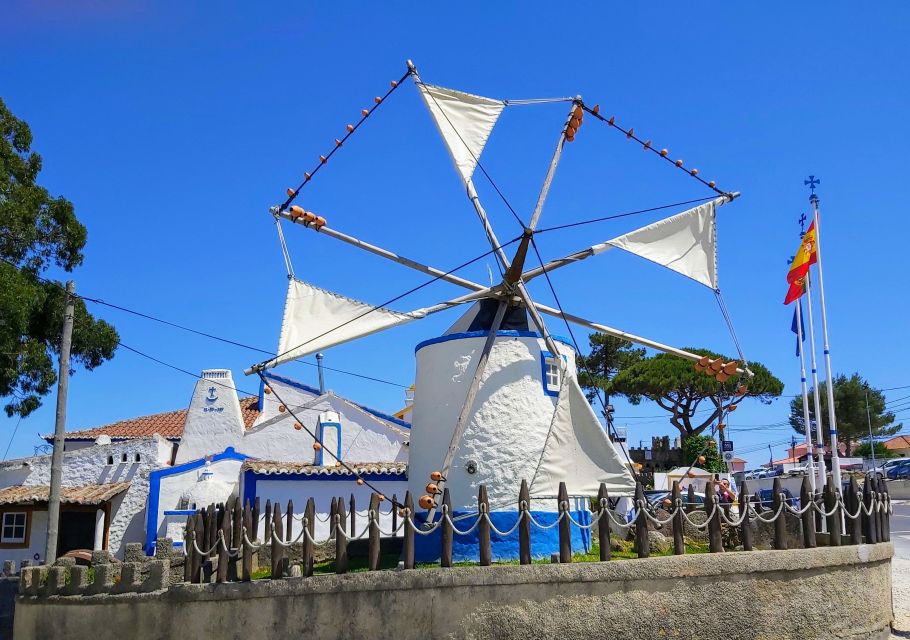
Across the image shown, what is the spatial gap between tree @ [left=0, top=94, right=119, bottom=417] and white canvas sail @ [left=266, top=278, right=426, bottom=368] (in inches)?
340

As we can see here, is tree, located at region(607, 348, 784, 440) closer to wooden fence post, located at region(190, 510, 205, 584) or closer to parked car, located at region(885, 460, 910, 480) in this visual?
parked car, located at region(885, 460, 910, 480)

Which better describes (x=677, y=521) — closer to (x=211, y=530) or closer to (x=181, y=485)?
(x=211, y=530)

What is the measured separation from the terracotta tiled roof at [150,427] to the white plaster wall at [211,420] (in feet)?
7.41

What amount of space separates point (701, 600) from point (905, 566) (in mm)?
11406

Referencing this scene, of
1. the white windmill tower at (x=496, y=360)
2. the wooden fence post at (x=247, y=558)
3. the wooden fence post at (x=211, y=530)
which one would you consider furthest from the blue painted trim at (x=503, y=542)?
the wooden fence post at (x=211, y=530)

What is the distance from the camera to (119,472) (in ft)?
78.7

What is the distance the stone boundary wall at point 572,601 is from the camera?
36.5 feet

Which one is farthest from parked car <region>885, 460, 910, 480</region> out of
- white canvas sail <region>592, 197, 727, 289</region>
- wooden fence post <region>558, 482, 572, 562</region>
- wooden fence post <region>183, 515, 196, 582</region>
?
wooden fence post <region>183, 515, 196, 582</region>

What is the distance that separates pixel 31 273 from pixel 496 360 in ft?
45.6

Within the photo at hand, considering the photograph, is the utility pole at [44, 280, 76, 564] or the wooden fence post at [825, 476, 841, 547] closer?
the wooden fence post at [825, 476, 841, 547]

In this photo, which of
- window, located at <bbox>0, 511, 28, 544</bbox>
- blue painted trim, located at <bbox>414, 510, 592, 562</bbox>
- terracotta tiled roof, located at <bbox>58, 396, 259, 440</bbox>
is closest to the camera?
blue painted trim, located at <bbox>414, 510, 592, 562</bbox>

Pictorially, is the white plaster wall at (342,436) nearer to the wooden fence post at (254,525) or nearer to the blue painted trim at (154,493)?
Answer: the blue painted trim at (154,493)

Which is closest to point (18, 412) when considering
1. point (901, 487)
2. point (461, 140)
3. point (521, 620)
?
point (461, 140)

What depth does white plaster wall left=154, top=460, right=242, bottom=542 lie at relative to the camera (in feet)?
73.7
